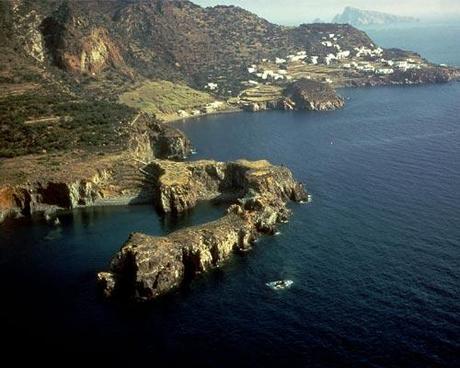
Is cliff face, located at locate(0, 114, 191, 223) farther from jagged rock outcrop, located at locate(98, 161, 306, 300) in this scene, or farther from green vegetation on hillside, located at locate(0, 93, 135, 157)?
jagged rock outcrop, located at locate(98, 161, 306, 300)

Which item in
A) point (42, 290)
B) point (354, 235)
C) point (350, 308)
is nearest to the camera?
point (350, 308)

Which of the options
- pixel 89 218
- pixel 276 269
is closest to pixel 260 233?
pixel 276 269

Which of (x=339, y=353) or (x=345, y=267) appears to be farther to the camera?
(x=345, y=267)

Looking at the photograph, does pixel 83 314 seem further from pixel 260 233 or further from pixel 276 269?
pixel 260 233

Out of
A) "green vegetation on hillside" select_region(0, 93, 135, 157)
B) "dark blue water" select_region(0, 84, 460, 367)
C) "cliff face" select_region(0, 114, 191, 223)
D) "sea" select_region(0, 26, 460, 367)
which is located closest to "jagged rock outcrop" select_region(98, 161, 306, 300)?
"sea" select_region(0, 26, 460, 367)

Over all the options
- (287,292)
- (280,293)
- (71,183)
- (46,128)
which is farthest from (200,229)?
(46,128)

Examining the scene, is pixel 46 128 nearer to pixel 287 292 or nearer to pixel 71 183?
pixel 71 183
